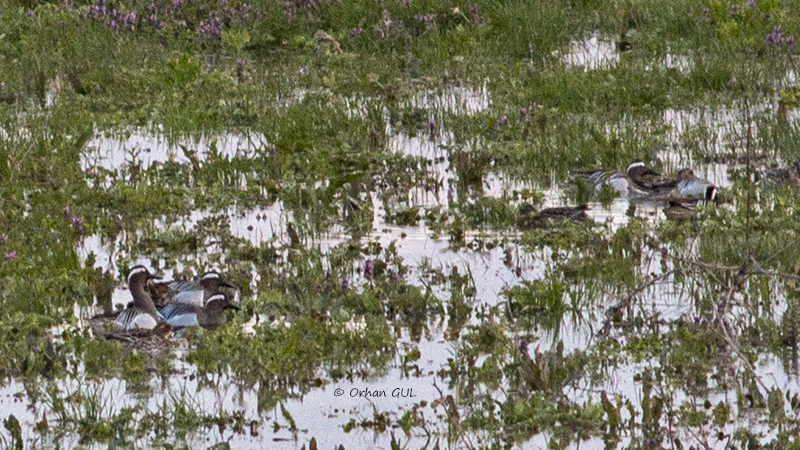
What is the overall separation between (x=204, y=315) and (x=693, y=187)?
4657mm

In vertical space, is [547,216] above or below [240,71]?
below

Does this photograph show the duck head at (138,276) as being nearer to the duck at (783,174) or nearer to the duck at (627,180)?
the duck at (627,180)

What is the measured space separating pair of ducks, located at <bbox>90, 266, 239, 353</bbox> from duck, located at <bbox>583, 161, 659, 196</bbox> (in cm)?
378

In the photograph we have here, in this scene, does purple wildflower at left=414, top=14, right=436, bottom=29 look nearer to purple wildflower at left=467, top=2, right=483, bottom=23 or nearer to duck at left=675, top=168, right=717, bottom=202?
purple wildflower at left=467, top=2, right=483, bottom=23

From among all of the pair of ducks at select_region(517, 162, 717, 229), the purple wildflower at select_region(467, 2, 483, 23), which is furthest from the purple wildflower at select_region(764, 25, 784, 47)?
the pair of ducks at select_region(517, 162, 717, 229)

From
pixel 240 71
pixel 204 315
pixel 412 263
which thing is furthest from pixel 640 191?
pixel 240 71

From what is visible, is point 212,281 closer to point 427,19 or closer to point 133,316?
point 133,316

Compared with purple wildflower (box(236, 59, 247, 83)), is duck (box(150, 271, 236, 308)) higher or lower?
lower

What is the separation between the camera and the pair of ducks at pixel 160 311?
8.41 meters

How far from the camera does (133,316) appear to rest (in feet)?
28.2

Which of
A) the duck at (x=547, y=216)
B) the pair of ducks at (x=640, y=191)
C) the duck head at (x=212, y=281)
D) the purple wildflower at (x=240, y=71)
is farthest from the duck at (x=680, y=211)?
the purple wildflower at (x=240, y=71)

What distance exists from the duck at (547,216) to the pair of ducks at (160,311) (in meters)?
2.65

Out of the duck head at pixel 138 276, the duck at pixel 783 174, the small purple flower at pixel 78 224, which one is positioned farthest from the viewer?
the duck at pixel 783 174

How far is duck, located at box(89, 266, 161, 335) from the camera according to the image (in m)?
8.53
